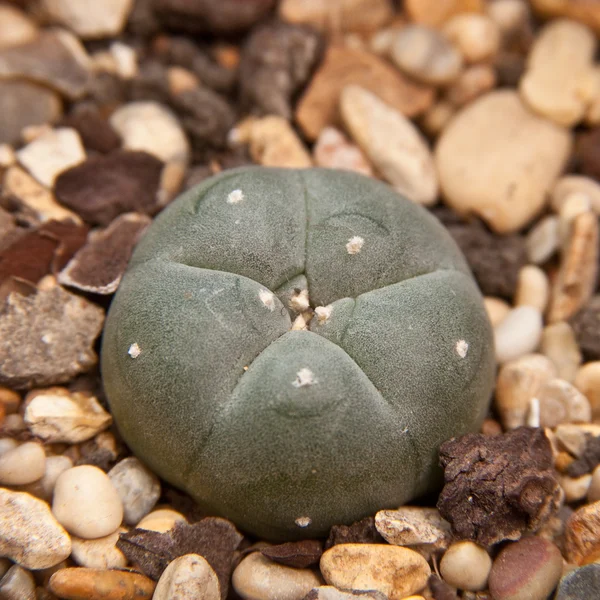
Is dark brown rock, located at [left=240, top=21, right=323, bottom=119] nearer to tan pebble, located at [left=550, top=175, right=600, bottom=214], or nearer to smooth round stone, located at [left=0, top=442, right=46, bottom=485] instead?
tan pebble, located at [left=550, top=175, right=600, bottom=214]

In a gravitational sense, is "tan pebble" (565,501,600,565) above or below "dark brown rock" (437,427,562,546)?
below

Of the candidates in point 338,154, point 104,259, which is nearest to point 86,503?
point 104,259

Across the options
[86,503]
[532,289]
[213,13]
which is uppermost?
[213,13]

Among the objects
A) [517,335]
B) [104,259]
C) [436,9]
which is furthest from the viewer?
[436,9]

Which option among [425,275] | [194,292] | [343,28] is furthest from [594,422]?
[343,28]

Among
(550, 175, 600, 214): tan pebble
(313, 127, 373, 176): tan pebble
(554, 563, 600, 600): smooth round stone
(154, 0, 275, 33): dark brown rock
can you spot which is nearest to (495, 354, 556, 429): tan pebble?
(554, 563, 600, 600): smooth round stone

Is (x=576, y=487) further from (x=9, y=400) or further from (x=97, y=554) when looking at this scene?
(x=9, y=400)

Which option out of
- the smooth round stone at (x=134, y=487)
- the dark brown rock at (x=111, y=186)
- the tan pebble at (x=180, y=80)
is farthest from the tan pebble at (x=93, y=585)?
the tan pebble at (x=180, y=80)

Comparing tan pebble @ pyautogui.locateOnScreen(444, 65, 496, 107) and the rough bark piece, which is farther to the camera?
tan pebble @ pyautogui.locateOnScreen(444, 65, 496, 107)
